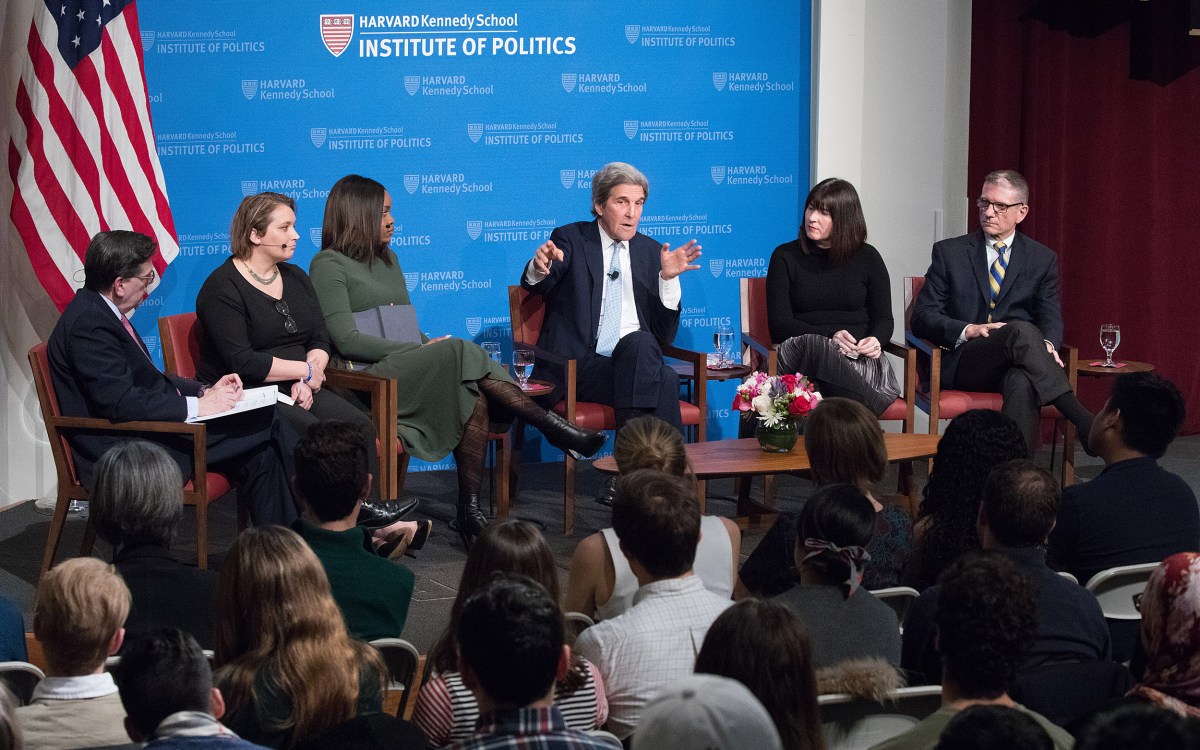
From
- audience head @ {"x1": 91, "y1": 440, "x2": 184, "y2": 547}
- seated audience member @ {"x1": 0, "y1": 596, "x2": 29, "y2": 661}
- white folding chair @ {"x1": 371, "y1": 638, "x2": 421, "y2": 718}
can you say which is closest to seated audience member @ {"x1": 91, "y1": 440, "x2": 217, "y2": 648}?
audience head @ {"x1": 91, "y1": 440, "x2": 184, "y2": 547}

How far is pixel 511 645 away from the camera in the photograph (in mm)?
1824

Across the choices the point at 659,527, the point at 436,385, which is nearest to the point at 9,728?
the point at 659,527

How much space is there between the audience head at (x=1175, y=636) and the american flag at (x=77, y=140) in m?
4.28

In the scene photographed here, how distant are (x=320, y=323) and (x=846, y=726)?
3267mm

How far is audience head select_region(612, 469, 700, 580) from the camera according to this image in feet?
8.21

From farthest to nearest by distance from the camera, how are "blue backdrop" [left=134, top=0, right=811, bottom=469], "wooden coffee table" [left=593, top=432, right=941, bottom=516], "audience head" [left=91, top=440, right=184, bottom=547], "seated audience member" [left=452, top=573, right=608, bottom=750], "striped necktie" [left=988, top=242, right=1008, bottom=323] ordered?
1. "blue backdrop" [left=134, top=0, right=811, bottom=469]
2. "striped necktie" [left=988, top=242, right=1008, bottom=323]
3. "wooden coffee table" [left=593, top=432, right=941, bottom=516]
4. "audience head" [left=91, top=440, right=184, bottom=547]
5. "seated audience member" [left=452, top=573, right=608, bottom=750]

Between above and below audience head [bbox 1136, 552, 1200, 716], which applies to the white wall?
above

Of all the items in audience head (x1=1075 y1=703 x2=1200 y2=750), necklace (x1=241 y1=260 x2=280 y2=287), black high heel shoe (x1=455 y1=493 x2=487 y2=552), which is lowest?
black high heel shoe (x1=455 y1=493 x2=487 y2=552)

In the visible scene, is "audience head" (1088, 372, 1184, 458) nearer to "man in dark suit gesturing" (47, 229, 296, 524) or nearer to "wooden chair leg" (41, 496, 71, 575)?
"man in dark suit gesturing" (47, 229, 296, 524)

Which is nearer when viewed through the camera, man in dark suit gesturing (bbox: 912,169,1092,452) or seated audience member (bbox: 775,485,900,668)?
seated audience member (bbox: 775,485,900,668)

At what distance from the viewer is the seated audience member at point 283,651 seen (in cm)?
222

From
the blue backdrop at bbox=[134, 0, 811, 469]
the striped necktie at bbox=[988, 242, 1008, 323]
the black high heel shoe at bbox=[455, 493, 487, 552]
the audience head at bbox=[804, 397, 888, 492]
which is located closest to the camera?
the audience head at bbox=[804, 397, 888, 492]

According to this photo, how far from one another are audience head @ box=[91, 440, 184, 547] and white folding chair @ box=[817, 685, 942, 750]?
5.21 ft

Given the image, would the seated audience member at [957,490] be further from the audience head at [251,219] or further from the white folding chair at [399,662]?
the audience head at [251,219]
